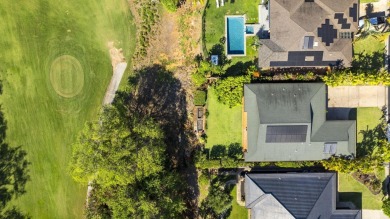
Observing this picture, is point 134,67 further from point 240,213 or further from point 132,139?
point 240,213

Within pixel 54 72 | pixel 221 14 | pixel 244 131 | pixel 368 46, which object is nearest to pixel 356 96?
pixel 368 46

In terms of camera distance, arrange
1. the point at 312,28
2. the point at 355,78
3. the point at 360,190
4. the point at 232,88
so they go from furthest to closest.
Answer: the point at 360,190, the point at 232,88, the point at 355,78, the point at 312,28

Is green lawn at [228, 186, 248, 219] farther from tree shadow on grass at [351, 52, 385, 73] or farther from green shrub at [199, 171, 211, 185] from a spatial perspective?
tree shadow on grass at [351, 52, 385, 73]

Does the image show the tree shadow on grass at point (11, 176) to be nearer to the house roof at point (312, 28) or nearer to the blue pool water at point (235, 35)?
the blue pool water at point (235, 35)

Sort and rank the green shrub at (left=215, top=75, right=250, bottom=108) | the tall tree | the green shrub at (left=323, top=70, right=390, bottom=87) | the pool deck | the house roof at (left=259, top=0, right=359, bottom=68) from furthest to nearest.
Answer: the pool deck < the green shrub at (left=215, top=75, right=250, bottom=108) < the green shrub at (left=323, top=70, right=390, bottom=87) < the house roof at (left=259, top=0, right=359, bottom=68) < the tall tree

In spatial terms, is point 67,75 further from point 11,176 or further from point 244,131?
point 244,131

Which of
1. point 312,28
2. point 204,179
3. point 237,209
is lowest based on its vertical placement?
point 237,209

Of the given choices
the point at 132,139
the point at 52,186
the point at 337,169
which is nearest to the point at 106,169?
the point at 132,139

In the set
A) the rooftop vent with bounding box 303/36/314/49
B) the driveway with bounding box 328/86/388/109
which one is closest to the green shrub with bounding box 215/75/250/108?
the rooftop vent with bounding box 303/36/314/49
